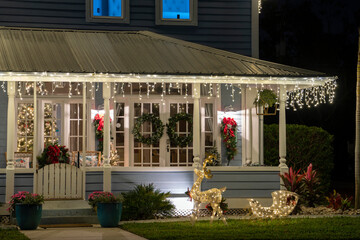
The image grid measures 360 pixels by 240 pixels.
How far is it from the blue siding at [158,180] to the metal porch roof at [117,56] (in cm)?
243

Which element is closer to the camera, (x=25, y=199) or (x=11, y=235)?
(x=11, y=235)

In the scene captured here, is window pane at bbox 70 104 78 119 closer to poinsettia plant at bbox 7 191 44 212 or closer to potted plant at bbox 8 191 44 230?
poinsettia plant at bbox 7 191 44 212

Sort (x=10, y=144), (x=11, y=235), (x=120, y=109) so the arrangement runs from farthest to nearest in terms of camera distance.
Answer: (x=120, y=109) < (x=10, y=144) < (x=11, y=235)

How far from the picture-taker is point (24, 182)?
15320 millimetres

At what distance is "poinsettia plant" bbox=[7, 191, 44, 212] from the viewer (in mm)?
13648

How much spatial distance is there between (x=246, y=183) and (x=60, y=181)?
14.1 ft

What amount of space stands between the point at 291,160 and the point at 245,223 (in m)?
8.22

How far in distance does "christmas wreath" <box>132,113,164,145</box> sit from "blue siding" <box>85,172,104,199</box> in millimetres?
2564

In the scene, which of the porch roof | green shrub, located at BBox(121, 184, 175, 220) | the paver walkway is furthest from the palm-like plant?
the paver walkway

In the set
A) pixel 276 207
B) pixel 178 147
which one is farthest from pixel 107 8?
pixel 276 207

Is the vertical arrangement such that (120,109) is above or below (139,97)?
below

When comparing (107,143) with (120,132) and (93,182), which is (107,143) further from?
(120,132)

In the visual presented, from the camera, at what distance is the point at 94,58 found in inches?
625

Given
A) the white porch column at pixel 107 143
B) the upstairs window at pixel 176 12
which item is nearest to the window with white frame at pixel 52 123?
the white porch column at pixel 107 143
